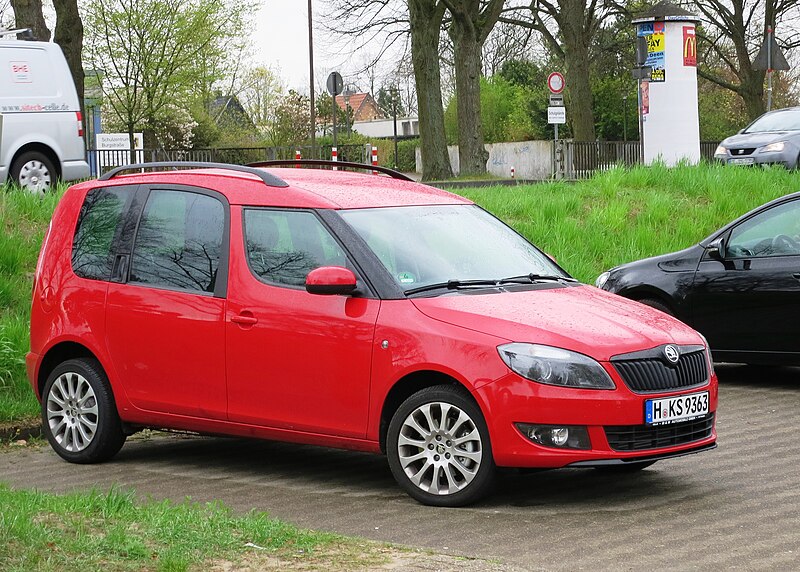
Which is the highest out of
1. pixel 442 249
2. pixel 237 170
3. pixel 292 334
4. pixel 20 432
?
pixel 237 170

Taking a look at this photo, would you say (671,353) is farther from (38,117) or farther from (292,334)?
(38,117)

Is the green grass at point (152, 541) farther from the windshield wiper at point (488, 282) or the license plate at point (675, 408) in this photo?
the license plate at point (675, 408)

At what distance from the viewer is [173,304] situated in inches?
322

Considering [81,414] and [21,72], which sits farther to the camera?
[21,72]

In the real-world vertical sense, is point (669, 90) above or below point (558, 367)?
above

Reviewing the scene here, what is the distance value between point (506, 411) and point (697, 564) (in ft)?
4.52

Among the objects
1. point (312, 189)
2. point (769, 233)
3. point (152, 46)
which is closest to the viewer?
point (312, 189)


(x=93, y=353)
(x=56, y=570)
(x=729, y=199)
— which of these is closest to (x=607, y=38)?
(x=729, y=199)

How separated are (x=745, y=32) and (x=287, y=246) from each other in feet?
146

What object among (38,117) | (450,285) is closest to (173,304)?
(450,285)

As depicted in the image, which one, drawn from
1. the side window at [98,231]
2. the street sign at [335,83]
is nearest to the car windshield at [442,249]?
the side window at [98,231]

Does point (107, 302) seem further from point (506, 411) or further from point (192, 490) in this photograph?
point (506, 411)

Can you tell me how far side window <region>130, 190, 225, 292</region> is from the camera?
8164 mm

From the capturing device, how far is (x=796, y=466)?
26.1ft
